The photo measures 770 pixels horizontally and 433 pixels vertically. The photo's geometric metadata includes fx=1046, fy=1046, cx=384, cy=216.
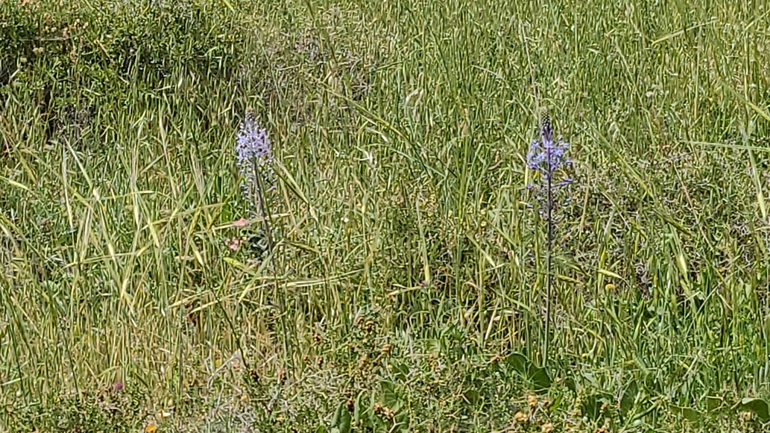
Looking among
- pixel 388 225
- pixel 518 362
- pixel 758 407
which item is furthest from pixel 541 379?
pixel 388 225

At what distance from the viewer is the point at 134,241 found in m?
2.59

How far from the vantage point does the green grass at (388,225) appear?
6.68 feet

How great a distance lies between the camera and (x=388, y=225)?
2.68 metres

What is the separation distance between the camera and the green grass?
2.04 metres

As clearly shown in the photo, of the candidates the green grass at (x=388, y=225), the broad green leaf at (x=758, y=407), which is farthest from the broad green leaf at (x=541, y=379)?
the broad green leaf at (x=758, y=407)

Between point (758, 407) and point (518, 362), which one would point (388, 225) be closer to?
point (518, 362)

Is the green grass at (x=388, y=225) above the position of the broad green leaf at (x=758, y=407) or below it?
above

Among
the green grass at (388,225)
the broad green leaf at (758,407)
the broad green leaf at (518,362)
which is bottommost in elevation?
the broad green leaf at (758,407)

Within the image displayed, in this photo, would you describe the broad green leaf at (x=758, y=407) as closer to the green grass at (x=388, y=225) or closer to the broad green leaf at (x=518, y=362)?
the green grass at (x=388, y=225)

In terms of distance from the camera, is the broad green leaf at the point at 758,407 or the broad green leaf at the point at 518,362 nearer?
the broad green leaf at the point at 758,407

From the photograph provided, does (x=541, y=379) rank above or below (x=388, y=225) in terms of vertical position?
below

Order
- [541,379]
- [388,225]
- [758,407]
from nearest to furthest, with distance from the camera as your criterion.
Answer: [758,407] < [541,379] < [388,225]

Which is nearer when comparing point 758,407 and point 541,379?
point 758,407

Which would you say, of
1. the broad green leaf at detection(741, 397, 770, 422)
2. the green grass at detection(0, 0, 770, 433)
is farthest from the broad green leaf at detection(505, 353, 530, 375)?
the broad green leaf at detection(741, 397, 770, 422)
